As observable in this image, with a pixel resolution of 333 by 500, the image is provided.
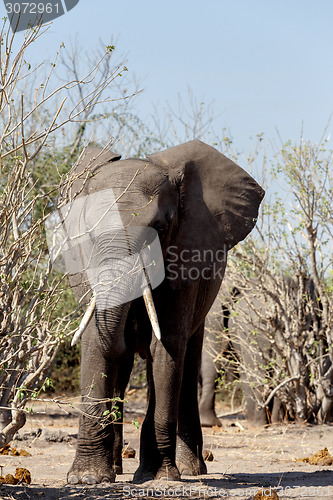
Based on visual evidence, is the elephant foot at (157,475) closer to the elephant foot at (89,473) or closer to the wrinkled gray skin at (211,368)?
the elephant foot at (89,473)

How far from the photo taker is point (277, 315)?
9781 mm

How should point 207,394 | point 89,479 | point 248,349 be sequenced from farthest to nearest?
point 207,394
point 248,349
point 89,479

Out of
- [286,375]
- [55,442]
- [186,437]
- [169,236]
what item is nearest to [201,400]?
[286,375]

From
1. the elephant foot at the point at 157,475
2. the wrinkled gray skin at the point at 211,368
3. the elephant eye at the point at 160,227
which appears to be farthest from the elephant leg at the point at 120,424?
the wrinkled gray skin at the point at 211,368

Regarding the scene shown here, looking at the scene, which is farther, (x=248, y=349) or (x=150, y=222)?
(x=248, y=349)

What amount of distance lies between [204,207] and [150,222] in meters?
0.90

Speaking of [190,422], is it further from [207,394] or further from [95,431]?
[207,394]

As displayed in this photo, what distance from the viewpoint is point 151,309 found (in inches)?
207

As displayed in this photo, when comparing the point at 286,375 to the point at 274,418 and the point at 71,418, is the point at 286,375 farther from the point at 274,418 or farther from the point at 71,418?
the point at 71,418

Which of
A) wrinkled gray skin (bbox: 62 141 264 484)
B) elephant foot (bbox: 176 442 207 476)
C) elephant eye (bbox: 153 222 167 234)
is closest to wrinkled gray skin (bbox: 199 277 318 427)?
wrinkled gray skin (bbox: 62 141 264 484)

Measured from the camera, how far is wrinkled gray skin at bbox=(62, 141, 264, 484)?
5055 mm

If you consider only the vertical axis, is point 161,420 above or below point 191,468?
above

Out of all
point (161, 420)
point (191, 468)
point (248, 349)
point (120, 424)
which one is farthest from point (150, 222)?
point (248, 349)

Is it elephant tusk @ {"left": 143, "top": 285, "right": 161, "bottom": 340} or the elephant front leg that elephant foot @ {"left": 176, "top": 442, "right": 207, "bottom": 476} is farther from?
elephant tusk @ {"left": 143, "top": 285, "right": 161, "bottom": 340}
